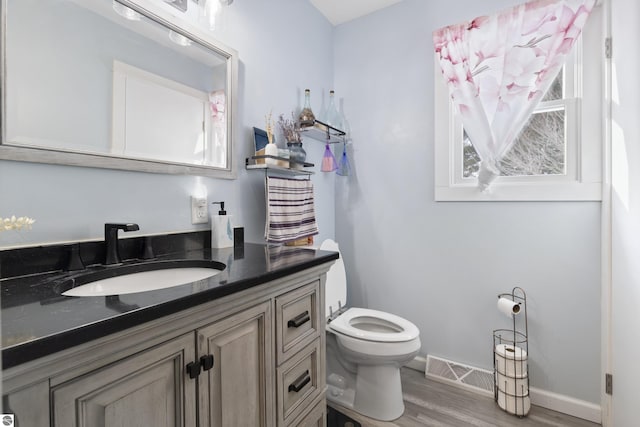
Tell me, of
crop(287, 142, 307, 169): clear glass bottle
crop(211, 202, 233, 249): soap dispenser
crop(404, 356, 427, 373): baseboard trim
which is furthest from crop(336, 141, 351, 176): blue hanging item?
crop(404, 356, 427, 373): baseboard trim

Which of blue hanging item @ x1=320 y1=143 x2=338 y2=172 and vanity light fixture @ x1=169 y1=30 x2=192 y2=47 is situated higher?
vanity light fixture @ x1=169 y1=30 x2=192 y2=47

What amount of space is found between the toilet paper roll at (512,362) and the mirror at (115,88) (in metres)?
1.71

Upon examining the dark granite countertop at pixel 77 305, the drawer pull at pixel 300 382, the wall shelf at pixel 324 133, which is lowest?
the drawer pull at pixel 300 382

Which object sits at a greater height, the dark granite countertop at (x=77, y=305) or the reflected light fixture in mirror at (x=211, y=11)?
the reflected light fixture in mirror at (x=211, y=11)

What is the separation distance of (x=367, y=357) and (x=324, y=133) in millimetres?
1383

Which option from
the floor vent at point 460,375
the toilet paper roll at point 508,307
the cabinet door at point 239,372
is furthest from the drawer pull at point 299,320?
the floor vent at point 460,375

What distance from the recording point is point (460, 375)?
1781 mm

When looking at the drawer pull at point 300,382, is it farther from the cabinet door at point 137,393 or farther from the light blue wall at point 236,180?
the light blue wall at point 236,180

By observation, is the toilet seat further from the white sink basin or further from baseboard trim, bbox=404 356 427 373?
the white sink basin

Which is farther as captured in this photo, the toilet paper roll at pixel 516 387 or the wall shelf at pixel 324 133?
the wall shelf at pixel 324 133

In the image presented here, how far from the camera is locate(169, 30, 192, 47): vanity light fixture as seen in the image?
46.3 inches

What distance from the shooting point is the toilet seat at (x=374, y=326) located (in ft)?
4.83

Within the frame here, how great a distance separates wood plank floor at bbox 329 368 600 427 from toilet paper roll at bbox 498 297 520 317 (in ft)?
1.71

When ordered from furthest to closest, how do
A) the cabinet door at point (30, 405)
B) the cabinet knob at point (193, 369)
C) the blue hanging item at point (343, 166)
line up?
the blue hanging item at point (343, 166) → the cabinet knob at point (193, 369) → the cabinet door at point (30, 405)
